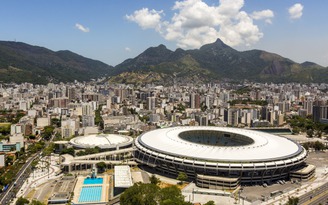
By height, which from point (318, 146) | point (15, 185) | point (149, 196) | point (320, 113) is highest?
point (320, 113)

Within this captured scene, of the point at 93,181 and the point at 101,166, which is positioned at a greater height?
the point at 101,166

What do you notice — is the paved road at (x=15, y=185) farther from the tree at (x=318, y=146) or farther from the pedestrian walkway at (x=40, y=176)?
the tree at (x=318, y=146)

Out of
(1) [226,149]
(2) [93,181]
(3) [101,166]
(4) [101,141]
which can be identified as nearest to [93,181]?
(2) [93,181]

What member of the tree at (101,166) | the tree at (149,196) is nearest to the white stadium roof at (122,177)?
the tree at (101,166)

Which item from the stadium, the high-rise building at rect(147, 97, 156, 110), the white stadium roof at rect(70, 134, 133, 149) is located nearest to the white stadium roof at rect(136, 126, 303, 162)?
the stadium

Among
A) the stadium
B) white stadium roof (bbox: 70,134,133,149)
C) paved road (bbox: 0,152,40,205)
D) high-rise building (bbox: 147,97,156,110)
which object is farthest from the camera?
high-rise building (bbox: 147,97,156,110)

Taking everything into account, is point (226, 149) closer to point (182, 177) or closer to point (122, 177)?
point (182, 177)

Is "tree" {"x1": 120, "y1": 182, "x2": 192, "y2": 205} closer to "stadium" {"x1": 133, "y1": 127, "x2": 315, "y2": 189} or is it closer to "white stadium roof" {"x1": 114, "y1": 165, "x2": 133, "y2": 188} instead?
"white stadium roof" {"x1": 114, "y1": 165, "x2": 133, "y2": 188}

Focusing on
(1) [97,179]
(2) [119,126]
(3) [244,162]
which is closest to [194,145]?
(3) [244,162]

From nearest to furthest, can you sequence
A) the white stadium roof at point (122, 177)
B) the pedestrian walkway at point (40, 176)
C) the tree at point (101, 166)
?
the white stadium roof at point (122, 177) < the pedestrian walkway at point (40, 176) < the tree at point (101, 166)
